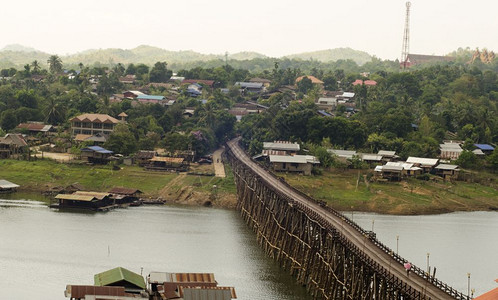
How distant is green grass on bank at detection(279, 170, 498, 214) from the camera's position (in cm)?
9988

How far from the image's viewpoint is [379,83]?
578ft

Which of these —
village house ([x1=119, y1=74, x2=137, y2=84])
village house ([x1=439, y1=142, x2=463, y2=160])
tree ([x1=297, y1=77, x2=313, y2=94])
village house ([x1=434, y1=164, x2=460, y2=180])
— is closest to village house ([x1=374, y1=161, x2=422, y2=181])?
village house ([x1=434, y1=164, x2=460, y2=180])

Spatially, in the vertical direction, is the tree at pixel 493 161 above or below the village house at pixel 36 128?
below

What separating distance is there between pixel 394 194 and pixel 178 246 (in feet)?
127

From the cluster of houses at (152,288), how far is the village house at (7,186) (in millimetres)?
55593

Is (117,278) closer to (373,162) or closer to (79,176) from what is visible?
(79,176)

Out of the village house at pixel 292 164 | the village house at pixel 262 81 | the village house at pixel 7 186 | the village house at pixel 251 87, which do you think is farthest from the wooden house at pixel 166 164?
the village house at pixel 262 81

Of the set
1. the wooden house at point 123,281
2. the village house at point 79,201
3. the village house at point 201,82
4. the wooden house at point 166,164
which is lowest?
the village house at point 79,201

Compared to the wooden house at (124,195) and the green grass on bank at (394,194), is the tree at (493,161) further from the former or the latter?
the wooden house at (124,195)

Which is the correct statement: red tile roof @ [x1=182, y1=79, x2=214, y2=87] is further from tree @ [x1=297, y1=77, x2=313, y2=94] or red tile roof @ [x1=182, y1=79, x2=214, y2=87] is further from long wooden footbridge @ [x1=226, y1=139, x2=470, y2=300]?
long wooden footbridge @ [x1=226, y1=139, x2=470, y2=300]

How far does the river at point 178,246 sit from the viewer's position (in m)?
61.5

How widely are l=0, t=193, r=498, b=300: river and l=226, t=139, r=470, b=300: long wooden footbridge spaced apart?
160 cm

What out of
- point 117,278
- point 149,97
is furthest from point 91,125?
point 117,278

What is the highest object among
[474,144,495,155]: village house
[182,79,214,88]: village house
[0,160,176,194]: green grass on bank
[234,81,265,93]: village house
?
[182,79,214,88]: village house
